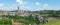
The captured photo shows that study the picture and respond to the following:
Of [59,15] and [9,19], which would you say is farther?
[59,15]

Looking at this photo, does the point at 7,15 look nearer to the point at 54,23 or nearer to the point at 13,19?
the point at 13,19

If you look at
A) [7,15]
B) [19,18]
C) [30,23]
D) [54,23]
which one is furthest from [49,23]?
[7,15]

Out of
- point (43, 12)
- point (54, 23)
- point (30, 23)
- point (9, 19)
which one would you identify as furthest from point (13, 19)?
point (54, 23)

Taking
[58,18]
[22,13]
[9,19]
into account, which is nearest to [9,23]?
[9,19]

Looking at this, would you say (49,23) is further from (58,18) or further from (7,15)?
(7,15)

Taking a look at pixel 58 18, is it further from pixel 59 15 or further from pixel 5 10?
pixel 5 10

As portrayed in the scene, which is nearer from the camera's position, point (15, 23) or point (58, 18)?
point (15, 23)

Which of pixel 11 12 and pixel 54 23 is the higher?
pixel 11 12
